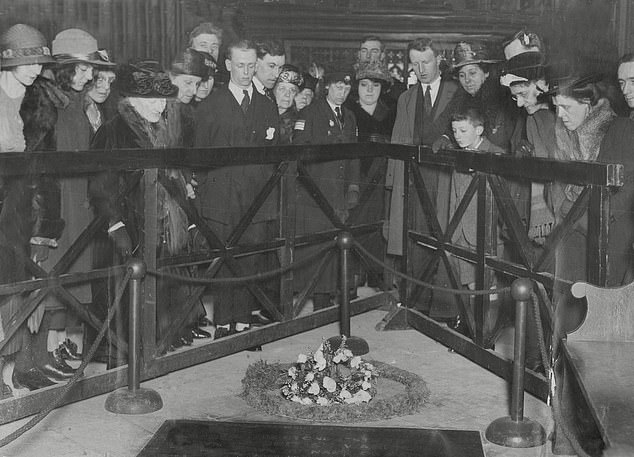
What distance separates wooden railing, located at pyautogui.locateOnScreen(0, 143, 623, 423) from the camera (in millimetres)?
5234

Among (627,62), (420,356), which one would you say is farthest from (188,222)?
(627,62)

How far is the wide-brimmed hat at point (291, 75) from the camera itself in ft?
24.4

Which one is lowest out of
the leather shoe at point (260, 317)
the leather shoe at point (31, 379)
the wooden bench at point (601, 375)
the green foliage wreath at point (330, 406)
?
the green foliage wreath at point (330, 406)

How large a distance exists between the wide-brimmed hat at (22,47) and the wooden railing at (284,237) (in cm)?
47

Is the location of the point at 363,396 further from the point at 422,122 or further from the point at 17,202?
the point at 422,122

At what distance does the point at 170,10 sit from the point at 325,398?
262cm

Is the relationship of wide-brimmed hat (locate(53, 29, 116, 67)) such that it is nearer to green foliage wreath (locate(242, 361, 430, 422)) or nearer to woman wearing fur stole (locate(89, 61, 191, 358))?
woman wearing fur stole (locate(89, 61, 191, 358))

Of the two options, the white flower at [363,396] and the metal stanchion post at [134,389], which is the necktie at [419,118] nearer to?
the white flower at [363,396]

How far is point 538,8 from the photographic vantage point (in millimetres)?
6746

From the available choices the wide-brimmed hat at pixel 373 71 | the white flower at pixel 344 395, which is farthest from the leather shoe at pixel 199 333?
the wide-brimmed hat at pixel 373 71

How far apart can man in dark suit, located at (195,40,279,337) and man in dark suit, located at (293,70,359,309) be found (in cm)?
34

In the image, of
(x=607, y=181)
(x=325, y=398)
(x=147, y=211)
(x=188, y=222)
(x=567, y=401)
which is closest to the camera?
(x=567, y=401)

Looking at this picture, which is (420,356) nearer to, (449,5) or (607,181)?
(607,181)

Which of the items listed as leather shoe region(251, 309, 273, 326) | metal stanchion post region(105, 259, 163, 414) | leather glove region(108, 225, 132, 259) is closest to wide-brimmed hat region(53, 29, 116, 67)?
leather glove region(108, 225, 132, 259)
